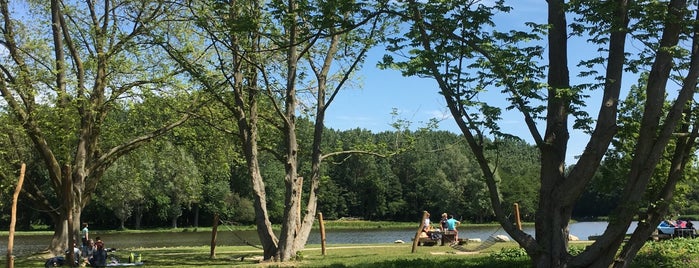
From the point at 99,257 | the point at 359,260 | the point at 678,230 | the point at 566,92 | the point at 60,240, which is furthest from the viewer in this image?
the point at 678,230

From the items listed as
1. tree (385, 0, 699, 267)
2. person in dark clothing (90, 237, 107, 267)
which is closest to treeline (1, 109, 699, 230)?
tree (385, 0, 699, 267)

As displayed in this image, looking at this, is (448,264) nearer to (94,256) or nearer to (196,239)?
(94,256)

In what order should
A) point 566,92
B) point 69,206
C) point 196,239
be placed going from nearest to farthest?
point 566,92, point 69,206, point 196,239

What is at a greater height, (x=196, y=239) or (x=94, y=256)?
(x=94, y=256)

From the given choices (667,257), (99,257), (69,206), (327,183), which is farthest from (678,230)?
(327,183)

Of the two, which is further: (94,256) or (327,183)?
(327,183)

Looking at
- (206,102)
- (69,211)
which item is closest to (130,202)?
(206,102)

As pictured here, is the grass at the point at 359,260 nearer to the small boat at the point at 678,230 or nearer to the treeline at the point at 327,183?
the treeline at the point at 327,183

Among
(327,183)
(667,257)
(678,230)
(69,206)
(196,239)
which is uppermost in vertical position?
(327,183)

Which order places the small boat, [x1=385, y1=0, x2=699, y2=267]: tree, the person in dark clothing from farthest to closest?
the small boat → the person in dark clothing → [x1=385, y1=0, x2=699, y2=267]: tree

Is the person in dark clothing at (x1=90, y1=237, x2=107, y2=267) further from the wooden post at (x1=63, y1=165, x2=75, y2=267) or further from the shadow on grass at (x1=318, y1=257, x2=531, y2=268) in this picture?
the shadow on grass at (x1=318, y1=257, x2=531, y2=268)

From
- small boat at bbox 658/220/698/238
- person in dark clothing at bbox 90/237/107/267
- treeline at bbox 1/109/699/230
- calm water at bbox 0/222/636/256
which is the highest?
treeline at bbox 1/109/699/230

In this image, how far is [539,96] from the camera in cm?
990

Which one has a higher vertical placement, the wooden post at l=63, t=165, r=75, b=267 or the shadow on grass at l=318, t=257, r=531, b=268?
the wooden post at l=63, t=165, r=75, b=267
